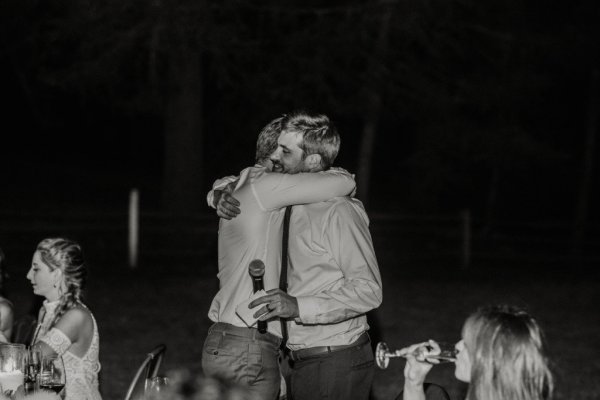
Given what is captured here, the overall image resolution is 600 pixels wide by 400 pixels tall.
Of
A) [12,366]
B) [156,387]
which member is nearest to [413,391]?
[156,387]

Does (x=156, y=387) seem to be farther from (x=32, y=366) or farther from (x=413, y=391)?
(x=413, y=391)

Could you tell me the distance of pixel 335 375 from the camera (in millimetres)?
3973

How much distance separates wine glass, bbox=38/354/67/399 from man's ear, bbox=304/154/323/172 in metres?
1.23

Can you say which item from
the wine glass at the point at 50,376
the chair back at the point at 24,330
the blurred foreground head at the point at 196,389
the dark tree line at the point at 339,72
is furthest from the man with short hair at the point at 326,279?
the dark tree line at the point at 339,72

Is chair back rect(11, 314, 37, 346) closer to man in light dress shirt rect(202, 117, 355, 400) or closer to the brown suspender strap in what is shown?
man in light dress shirt rect(202, 117, 355, 400)

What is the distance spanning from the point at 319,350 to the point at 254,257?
45cm

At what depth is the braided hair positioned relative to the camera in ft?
14.6

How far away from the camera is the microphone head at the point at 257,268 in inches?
144

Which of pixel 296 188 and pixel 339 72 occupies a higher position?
pixel 339 72

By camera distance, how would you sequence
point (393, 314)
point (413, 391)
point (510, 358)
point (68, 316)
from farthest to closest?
1. point (393, 314)
2. point (68, 316)
3. point (413, 391)
4. point (510, 358)

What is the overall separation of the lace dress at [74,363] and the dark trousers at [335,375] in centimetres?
96

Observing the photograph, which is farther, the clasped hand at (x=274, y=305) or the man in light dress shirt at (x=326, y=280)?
the man in light dress shirt at (x=326, y=280)

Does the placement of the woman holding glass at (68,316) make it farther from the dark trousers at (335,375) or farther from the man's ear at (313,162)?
the man's ear at (313,162)

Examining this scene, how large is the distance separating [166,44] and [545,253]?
35.1ft
